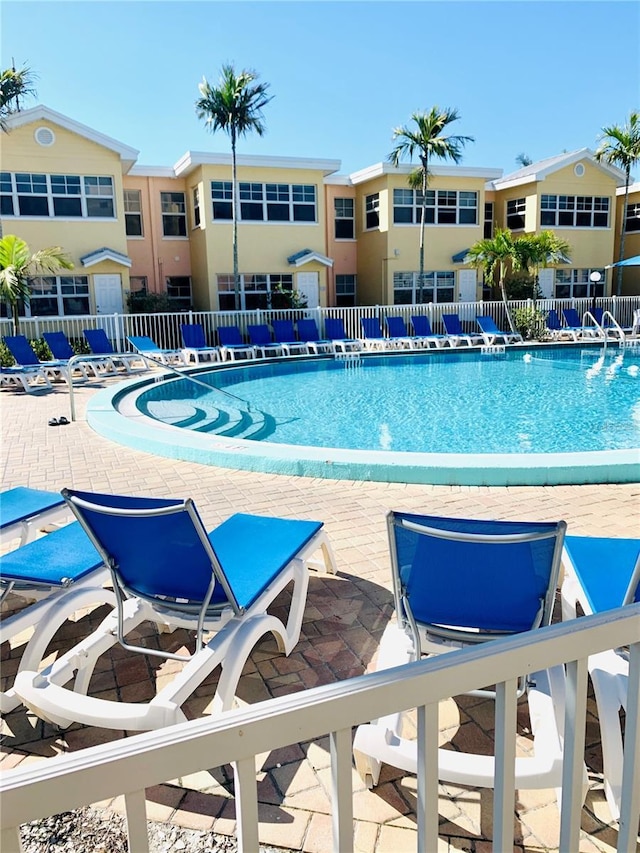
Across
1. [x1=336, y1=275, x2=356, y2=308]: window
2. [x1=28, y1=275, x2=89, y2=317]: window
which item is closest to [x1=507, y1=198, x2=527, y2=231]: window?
[x1=336, y1=275, x2=356, y2=308]: window

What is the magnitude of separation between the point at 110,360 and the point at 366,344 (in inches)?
280

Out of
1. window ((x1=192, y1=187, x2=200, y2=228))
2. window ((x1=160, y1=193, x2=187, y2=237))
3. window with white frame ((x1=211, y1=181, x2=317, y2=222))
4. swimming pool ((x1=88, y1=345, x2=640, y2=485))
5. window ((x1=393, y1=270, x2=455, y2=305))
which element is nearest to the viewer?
swimming pool ((x1=88, y1=345, x2=640, y2=485))

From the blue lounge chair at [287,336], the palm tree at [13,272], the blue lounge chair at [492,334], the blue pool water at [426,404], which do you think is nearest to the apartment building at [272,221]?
the blue lounge chair at [287,336]

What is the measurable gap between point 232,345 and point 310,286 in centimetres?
631

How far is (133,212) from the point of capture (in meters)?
21.7

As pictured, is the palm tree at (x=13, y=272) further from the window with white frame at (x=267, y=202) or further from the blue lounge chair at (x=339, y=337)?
the blue lounge chair at (x=339, y=337)

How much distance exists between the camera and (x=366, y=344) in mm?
18312

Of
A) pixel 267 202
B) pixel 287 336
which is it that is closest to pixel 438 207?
pixel 267 202

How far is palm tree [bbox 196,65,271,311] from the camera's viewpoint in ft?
63.3

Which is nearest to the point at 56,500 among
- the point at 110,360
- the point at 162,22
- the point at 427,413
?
the point at 162,22

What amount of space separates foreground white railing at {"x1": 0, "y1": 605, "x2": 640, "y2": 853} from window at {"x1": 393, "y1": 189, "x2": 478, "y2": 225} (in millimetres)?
23378

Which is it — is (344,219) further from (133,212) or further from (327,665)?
(327,665)

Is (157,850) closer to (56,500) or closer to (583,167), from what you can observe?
(56,500)

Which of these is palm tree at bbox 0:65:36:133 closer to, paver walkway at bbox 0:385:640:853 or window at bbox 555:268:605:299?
paver walkway at bbox 0:385:640:853
